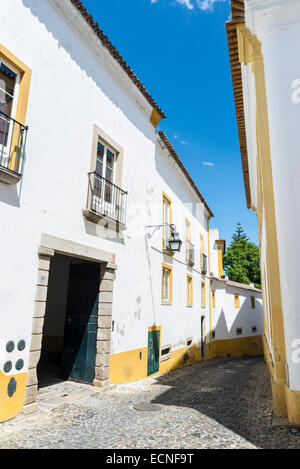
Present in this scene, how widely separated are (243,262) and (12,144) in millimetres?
29621

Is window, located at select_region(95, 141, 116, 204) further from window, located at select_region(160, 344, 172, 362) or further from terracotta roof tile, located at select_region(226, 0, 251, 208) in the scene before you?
window, located at select_region(160, 344, 172, 362)

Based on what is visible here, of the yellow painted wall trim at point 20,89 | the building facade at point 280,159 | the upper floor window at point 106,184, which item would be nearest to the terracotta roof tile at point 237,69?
the building facade at point 280,159

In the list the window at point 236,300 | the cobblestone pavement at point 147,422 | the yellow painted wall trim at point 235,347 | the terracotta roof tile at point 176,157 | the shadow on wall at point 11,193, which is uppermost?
the terracotta roof tile at point 176,157

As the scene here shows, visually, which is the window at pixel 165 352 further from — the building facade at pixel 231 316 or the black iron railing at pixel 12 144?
the black iron railing at pixel 12 144

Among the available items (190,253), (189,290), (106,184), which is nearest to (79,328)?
(106,184)

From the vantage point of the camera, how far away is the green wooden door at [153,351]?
30.6 ft

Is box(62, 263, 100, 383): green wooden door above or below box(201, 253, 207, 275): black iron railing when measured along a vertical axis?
below

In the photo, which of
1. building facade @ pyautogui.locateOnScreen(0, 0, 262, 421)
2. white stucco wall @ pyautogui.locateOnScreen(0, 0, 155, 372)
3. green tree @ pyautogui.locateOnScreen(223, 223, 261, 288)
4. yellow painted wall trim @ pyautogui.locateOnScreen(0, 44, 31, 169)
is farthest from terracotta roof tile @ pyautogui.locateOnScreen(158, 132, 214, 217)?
green tree @ pyautogui.locateOnScreen(223, 223, 261, 288)

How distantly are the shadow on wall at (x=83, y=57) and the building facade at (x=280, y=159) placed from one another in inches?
124

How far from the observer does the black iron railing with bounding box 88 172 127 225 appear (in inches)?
269

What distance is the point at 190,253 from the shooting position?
1452 centimetres

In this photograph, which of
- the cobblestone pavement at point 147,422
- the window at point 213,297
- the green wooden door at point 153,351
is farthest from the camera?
the window at point 213,297

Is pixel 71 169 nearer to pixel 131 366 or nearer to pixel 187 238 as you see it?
pixel 131 366

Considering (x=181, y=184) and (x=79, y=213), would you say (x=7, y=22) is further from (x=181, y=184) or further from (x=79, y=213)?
(x=181, y=184)
